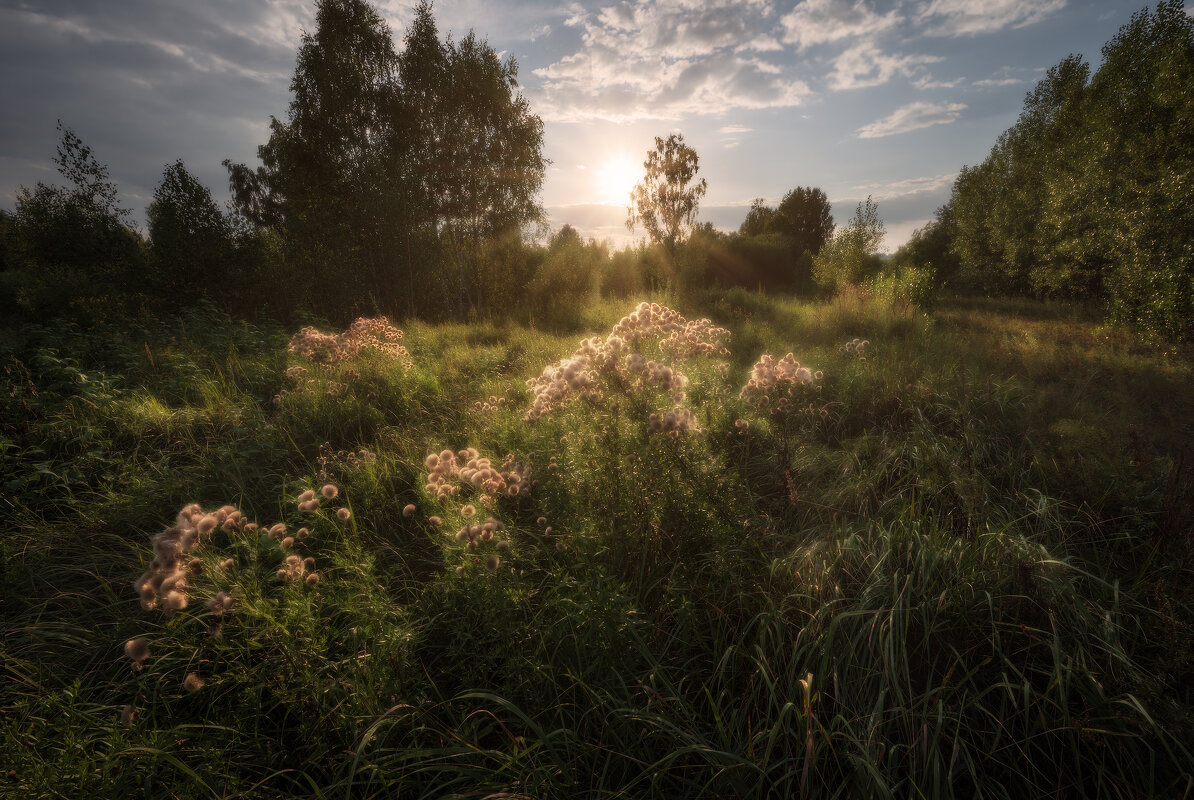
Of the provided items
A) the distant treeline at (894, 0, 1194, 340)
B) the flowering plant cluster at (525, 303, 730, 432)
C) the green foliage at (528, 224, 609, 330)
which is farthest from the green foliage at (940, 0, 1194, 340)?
the green foliage at (528, 224, 609, 330)

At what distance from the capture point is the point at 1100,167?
9.96 m

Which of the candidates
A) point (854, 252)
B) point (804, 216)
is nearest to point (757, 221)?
point (804, 216)

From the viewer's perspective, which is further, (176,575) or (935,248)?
(935,248)

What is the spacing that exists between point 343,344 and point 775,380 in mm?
5471

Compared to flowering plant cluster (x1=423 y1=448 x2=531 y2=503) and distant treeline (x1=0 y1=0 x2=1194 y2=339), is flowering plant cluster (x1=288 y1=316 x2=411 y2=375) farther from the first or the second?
distant treeline (x1=0 y1=0 x2=1194 y2=339)

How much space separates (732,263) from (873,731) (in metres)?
29.3

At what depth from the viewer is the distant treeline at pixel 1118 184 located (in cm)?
745

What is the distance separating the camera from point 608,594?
6.37 feet

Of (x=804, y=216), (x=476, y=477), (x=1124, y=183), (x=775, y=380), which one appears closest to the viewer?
(x=476, y=477)

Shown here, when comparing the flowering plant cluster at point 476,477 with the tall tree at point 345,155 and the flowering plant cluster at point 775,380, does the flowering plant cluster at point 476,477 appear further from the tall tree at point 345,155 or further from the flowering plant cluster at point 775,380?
the tall tree at point 345,155

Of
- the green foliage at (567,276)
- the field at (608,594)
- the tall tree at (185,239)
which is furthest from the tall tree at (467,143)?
the field at (608,594)

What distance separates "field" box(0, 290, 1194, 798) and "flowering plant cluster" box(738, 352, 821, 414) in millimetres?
72

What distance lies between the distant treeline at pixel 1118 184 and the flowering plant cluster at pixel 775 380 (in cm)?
771

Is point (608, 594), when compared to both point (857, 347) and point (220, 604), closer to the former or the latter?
point (220, 604)
